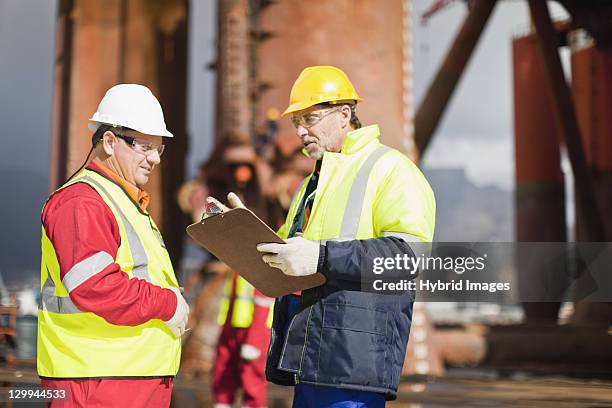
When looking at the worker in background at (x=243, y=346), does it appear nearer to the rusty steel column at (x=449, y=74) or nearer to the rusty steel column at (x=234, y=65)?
the rusty steel column at (x=234, y=65)

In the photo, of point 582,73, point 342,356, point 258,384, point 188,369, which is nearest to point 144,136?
point 342,356

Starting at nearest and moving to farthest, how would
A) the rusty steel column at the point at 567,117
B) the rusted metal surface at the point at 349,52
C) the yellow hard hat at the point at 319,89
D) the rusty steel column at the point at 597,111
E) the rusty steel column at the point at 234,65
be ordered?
the yellow hard hat at the point at 319,89 → the rusted metal surface at the point at 349,52 → the rusty steel column at the point at 234,65 → the rusty steel column at the point at 567,117 → the rusty steel column at the point at 597,111

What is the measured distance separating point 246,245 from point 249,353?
3.14 meters

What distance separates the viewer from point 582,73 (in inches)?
868

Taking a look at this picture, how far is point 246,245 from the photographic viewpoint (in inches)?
103

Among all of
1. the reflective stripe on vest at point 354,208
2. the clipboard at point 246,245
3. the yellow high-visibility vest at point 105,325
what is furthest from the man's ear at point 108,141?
the reflective stripe on vest at point 354,208

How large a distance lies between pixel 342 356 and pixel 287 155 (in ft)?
22.6

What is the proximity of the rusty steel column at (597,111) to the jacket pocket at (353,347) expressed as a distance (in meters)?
18.7

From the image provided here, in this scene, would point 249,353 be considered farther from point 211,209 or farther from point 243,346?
point 211,209

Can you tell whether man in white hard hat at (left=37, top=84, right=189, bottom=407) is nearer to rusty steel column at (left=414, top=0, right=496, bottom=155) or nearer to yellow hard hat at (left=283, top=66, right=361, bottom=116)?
yellow hard hat at (left=283, top=66, right=361, bottom=116)

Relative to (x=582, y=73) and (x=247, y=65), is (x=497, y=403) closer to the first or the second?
(x=247, y=65)

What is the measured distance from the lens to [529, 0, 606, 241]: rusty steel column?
1488cm

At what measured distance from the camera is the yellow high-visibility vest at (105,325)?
2.54m

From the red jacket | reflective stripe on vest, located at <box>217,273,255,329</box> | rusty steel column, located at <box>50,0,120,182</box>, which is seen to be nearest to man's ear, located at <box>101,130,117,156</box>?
the red jacket
